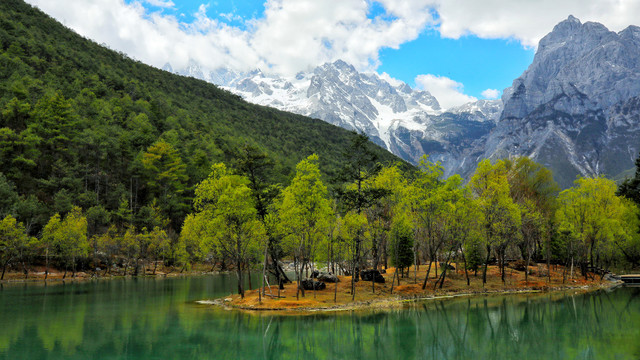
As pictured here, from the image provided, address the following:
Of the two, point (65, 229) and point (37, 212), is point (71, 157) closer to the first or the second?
point (37, 212)

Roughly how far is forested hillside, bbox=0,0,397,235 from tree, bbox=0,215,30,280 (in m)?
5.89

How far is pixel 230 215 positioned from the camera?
43.2m

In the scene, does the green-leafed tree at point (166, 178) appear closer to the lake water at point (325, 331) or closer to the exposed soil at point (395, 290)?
the lake water at point (325, 331)

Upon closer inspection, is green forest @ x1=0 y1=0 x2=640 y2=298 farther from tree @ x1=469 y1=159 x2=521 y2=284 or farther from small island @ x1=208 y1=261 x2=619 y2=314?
small island @ x1=208 y1=261 x2=619 y2=314

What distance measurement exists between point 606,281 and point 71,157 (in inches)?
4362

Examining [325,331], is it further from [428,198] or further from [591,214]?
[591,214]

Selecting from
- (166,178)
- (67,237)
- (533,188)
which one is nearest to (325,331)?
(533,188)

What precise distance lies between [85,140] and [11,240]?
33943mm

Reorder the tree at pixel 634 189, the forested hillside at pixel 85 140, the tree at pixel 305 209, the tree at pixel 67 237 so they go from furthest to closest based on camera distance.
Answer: the forested hillside at pixel 85 140, the tree at pixel 634 189, the tree at pixel 67 237, the tree at pixel 305 209

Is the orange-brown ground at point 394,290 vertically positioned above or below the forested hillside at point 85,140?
below

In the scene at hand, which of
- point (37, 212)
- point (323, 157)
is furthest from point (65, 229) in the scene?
point (323, 157)

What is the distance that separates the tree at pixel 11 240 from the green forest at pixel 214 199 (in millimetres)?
364

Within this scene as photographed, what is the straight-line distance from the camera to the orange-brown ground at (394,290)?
41625 mm

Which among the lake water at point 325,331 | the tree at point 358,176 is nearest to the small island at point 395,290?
the lake water at point 325,331
